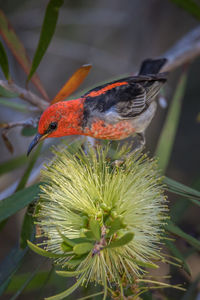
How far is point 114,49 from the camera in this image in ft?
14.4

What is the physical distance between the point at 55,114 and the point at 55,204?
1.44ft

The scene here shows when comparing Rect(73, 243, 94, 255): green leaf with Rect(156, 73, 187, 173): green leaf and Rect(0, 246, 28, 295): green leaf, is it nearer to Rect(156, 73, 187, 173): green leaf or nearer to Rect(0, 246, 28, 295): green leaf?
Rect(0, 246, 28, 295): green leaf

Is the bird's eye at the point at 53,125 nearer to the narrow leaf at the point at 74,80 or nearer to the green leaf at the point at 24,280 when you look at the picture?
the narrow leaf at the point at 74,80

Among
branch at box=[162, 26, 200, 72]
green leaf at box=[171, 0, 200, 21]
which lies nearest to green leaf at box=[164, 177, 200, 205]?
branch at box=[162, 26, 200, 72]

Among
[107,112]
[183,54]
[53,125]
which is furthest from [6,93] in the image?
[183,54]

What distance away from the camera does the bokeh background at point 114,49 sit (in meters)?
3.33

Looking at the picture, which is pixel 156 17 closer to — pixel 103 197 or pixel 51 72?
pixel 51 72

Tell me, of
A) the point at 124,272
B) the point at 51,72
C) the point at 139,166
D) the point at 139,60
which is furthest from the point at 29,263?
the point at 51,72

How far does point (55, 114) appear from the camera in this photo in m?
1.47

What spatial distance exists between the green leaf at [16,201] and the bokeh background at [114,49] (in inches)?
56.8

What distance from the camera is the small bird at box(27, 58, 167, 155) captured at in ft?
4.91

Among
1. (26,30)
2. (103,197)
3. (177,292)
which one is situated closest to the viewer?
(103,197)

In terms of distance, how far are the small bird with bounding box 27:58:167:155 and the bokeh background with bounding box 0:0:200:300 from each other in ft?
4.20

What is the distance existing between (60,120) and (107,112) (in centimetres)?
27
